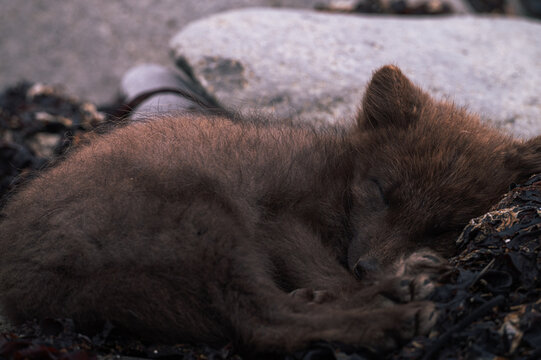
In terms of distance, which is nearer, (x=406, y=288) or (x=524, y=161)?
(x=406, y=288)

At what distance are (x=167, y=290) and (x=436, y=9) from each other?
227 inches

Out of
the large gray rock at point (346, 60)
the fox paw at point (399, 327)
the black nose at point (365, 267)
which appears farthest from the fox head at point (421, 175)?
the large gray rock at point (346, 60)

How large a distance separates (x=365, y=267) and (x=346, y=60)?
2988 mm

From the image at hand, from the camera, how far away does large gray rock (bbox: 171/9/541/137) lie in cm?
472

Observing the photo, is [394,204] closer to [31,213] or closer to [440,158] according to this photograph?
[440,158]

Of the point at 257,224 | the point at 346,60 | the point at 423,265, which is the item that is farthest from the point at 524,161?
the point at 346,60

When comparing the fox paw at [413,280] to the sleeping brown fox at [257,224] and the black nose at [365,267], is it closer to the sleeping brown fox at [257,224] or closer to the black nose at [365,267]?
the sleeping brown fox at [257,224]

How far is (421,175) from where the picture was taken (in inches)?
114

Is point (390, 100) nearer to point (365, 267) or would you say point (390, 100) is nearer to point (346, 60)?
point (365, 267)

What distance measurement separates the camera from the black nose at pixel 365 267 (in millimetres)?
2523

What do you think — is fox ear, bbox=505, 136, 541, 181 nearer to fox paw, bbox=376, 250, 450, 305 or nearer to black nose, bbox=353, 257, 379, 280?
fox paw, bbox=376, 250, 450, 305

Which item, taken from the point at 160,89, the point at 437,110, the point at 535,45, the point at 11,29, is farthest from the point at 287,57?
the point at 11,29

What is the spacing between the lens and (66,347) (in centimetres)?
212

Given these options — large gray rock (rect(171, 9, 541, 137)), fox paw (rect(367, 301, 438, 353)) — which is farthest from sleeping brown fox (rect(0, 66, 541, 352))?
large gray rock (rect(171, 9, 541, 137))
